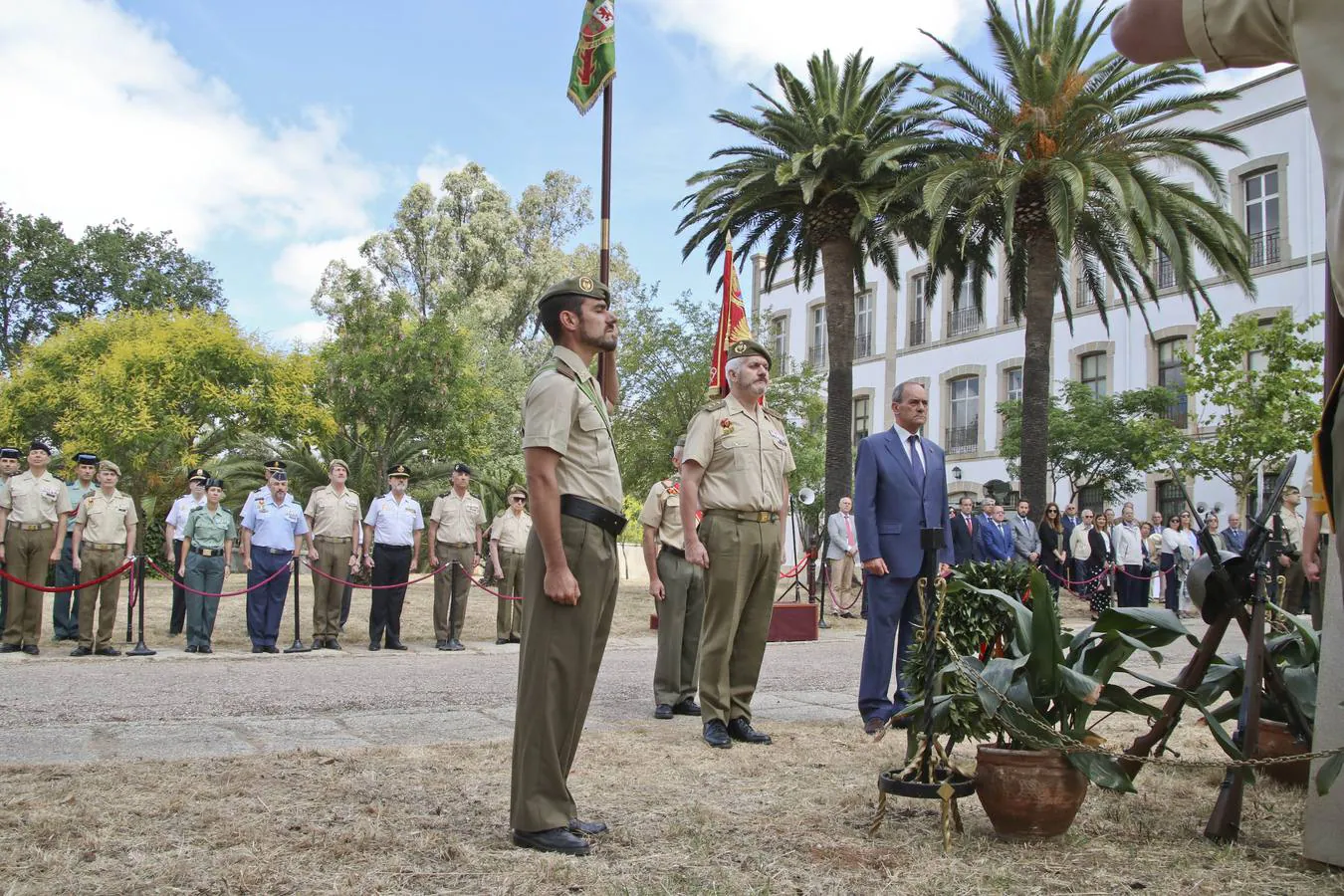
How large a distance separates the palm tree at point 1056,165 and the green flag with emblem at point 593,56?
29.2 feet

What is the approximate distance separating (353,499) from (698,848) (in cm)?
1017

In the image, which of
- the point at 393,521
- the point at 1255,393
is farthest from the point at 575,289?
the point at 1255,393

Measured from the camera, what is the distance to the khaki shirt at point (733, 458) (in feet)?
21.6

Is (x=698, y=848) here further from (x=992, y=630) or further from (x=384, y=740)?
(x=384, y=740)

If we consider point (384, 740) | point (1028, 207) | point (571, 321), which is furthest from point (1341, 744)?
point (1028, 207)

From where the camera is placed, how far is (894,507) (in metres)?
6.55

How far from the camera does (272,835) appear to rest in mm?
3936

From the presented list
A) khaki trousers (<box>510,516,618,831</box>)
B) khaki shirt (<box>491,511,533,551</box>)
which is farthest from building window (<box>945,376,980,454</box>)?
khaki trousers (<box>510,516,618,831</box>)

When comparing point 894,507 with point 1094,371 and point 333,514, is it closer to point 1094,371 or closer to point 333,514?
point 333,514

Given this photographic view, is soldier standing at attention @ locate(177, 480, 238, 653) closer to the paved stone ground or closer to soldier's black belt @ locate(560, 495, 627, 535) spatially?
the paved stone ground

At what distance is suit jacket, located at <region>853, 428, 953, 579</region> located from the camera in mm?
6480

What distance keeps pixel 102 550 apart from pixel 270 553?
167cm

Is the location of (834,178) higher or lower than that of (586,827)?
higher

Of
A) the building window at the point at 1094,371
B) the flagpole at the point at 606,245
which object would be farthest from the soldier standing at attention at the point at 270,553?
the building window at the point at 1094,371
